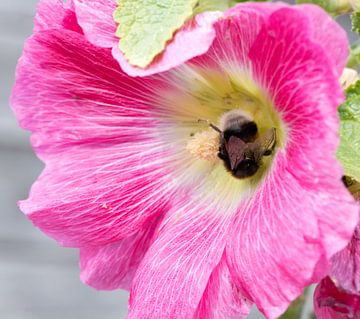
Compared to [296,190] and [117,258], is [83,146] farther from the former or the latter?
[296,190]

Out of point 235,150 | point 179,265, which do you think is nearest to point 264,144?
point 235,150

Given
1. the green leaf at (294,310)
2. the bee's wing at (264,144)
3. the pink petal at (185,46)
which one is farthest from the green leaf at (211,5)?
the green leaf at (294,310)

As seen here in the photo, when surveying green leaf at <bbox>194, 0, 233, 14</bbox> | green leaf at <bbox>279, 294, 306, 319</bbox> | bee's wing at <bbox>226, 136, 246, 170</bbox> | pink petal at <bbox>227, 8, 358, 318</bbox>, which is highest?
green leaf at <bbox>194, 0, 233, 14</bbox>

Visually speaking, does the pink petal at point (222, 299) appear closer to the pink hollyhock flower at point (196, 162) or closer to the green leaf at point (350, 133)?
the pink hollyhock flower at point (196, 162)

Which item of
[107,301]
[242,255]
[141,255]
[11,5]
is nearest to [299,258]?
[242,255]

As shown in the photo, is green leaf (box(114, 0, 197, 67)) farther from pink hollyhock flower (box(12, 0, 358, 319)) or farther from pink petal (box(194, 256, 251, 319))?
pink petal (box(194, 256, 251, 319))

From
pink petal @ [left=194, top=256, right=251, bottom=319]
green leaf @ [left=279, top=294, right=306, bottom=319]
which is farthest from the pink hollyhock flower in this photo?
green leaf @ [left=279, top=294, right=306, bottom=319]

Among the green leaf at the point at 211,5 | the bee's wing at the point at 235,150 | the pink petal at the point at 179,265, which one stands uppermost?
the green leaf at the point at 211,5

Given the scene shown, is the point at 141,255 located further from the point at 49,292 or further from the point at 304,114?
the point at 49,292
